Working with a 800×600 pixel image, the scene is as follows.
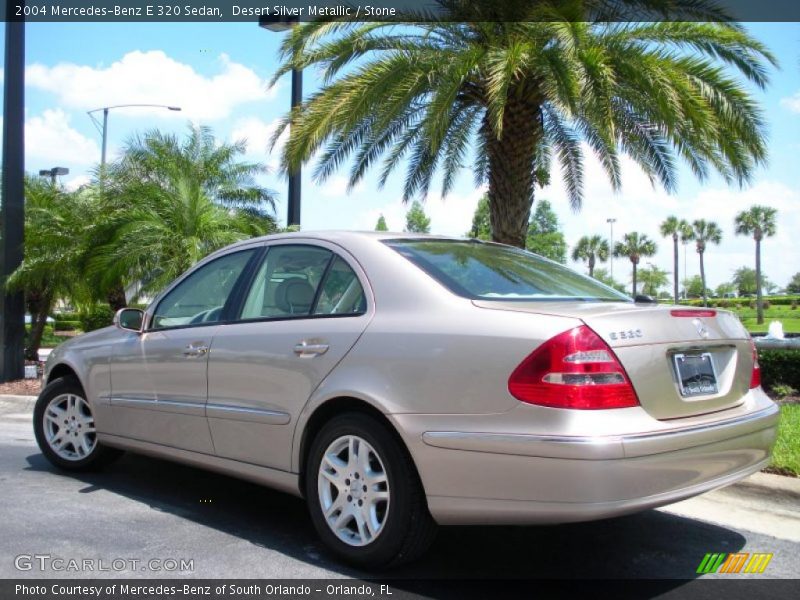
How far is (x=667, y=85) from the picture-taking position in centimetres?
920

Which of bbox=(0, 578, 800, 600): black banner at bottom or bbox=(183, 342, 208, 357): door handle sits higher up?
bbox=(183, 342, 208, 357): door handle

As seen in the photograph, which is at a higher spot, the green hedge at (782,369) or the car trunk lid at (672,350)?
the car trunk lid at (672,350)

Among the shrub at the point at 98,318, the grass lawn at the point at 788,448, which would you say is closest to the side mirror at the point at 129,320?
the grass lawn at the point at 788,448

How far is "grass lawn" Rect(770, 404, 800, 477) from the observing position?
5.17 metres

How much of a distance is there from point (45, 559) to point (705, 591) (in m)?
3.07

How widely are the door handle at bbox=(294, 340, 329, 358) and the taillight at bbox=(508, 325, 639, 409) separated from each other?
1055 mm

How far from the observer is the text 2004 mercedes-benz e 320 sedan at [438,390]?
3207 millimetres

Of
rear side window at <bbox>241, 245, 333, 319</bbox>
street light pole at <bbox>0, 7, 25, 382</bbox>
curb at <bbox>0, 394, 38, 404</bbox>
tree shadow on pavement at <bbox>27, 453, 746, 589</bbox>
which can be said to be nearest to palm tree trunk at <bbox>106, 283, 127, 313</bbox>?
street light pole at <bbox>0, 7, 25, 382</bbox>

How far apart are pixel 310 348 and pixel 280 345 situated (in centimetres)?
24

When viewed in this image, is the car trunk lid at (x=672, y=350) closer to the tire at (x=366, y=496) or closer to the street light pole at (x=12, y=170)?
the tire at (x=366, y=496)

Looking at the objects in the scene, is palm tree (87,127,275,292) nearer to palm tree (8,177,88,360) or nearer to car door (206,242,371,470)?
palm tree (8,177,88,360)

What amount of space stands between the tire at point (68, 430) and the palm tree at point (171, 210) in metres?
6.45

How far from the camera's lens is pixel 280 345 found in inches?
163

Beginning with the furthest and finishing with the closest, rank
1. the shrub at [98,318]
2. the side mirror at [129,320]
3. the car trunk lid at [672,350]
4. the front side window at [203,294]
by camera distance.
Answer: the shrub at [98,318] → the side mirror at [129,320] → the front side window at [203,294] → the car trunk lid at [672,350]
